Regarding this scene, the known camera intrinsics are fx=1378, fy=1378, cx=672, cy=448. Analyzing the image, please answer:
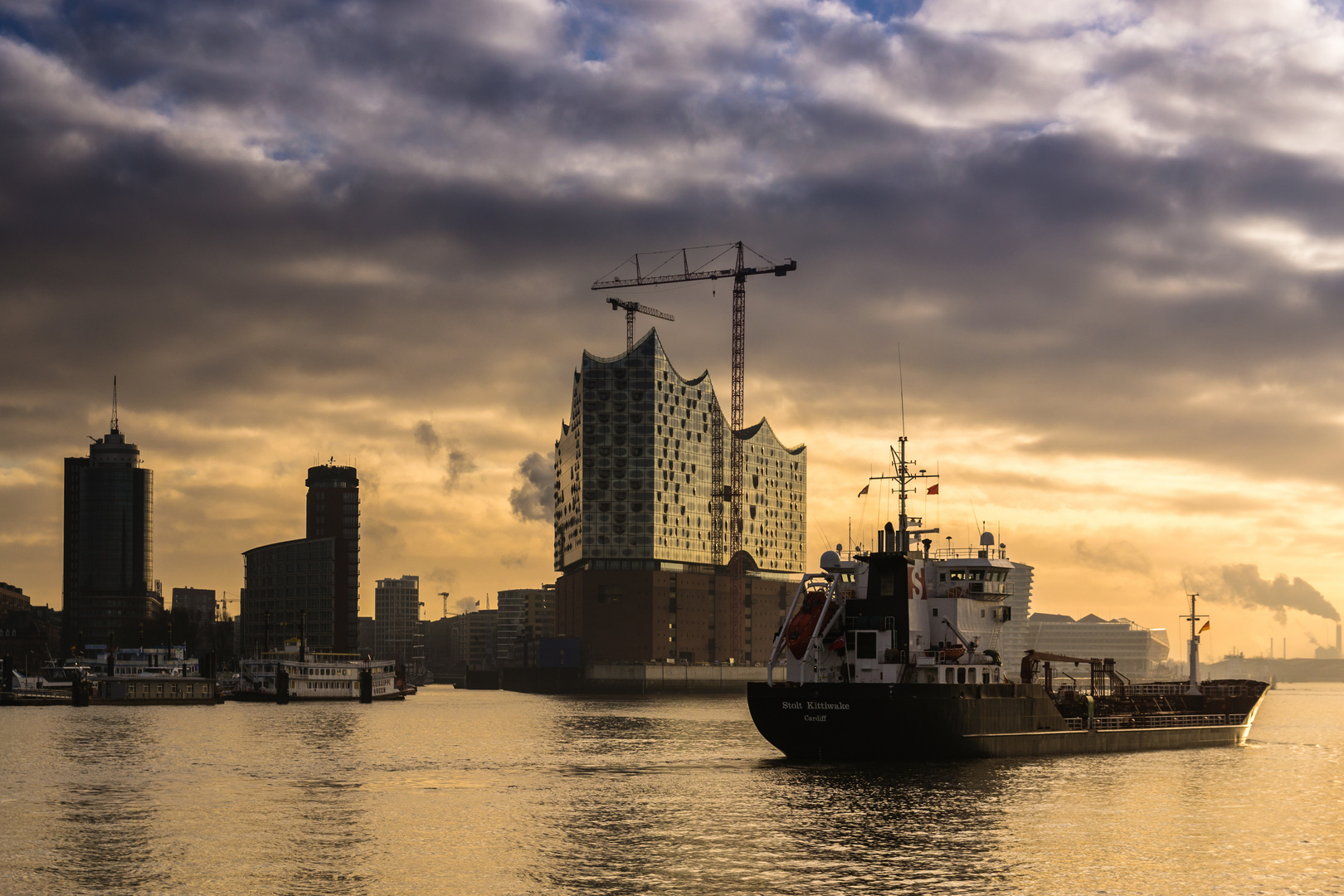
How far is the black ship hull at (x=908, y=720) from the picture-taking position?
68.4 m

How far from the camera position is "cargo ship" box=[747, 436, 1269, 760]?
226ft

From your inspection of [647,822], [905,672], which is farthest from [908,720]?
[647,822]

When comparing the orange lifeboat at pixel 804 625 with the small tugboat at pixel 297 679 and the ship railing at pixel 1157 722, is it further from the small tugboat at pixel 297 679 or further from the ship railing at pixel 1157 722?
the small tugboat at pixel 297 679

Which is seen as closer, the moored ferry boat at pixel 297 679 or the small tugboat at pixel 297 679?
the small tugboat at pixel 297 679

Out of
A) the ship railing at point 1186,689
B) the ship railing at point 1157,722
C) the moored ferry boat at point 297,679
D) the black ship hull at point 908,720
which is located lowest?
the moored ferry boat at point 297,679

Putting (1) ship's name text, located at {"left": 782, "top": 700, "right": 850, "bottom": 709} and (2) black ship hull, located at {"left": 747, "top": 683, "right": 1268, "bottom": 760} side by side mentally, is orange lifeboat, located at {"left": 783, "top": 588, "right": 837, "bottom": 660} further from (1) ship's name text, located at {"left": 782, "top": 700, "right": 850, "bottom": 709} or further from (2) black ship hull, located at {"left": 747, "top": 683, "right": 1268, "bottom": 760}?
(1) ship's name text, located at {"left": 782, "top": 700, "right": 850, "bottom": 709}

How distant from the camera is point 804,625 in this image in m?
74.8

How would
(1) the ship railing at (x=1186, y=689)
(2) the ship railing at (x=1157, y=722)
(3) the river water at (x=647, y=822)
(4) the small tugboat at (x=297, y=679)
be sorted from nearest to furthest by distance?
1. (3) the river water at (x=647, y=822)
2. (2) the ship railing at (x=1157, y=722)
3. (1) the ship railing at (x=1186, y=689)
4. (4) the small tugboat at (x=297, y=679)

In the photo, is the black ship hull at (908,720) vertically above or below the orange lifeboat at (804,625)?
below

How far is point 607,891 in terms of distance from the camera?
39219mm

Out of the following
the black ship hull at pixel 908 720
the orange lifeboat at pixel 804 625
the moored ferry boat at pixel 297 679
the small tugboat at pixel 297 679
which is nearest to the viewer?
the black ship hull at pixel 908 720

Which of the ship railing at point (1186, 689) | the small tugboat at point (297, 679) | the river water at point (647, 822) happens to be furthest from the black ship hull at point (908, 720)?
the small tugboat at point (297, 679)

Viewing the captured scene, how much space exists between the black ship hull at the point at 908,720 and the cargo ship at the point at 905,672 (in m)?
0.06

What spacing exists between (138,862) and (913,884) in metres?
24.3
